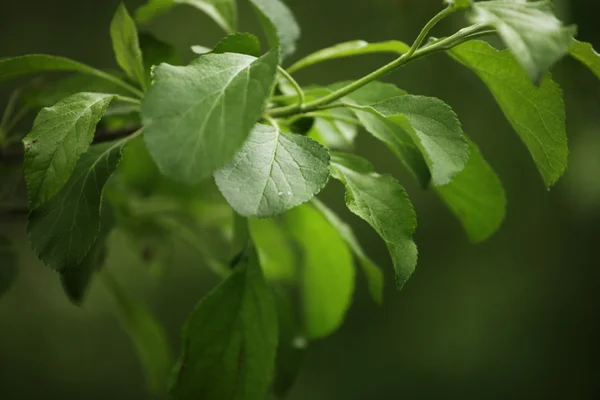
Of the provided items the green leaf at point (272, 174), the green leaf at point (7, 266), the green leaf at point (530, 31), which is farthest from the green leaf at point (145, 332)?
the green leaf at point (530, 31)

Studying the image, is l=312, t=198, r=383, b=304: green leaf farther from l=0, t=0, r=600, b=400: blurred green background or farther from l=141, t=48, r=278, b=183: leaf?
l=0, t=0, r=600, b=400: blurred green background

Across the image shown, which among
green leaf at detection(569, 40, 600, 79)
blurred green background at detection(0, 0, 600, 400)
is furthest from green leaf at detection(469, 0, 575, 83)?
blurred green background at detection(0, 0, 600, 400)

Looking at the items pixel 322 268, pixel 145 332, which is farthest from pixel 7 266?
pixel 322 268

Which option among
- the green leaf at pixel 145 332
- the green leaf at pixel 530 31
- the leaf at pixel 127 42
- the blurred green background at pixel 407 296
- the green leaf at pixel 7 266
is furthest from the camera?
the blurred green background at pixel 407 296

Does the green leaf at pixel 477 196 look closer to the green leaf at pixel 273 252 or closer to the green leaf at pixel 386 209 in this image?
the green leaf at pixel 386 209

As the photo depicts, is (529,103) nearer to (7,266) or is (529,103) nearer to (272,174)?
(272,174)

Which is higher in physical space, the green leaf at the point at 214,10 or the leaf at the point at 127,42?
the leaf at the point at 127,42
